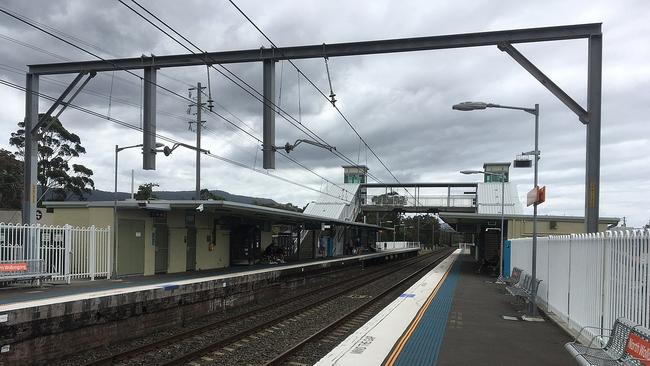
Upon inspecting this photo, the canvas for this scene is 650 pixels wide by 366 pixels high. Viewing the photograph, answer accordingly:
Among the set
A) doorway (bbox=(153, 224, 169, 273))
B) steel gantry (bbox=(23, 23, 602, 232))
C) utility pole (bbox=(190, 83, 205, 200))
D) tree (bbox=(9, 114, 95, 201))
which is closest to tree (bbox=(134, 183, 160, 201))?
tree (bbox=(9, 114, 95, 201))

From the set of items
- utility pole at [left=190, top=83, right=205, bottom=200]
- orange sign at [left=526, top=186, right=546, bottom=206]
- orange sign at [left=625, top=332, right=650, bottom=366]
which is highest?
utility pole at [left=190, top=83, right=205, bottom=200]

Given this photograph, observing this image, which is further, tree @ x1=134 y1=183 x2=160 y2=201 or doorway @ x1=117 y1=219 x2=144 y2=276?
tree @ x1=134 y1=183 x2=160 y2=201

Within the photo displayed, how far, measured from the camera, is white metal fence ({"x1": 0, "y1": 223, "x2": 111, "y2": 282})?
13.6 metres

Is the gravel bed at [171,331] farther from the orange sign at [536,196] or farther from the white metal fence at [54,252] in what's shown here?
the orange sign at [536,196]

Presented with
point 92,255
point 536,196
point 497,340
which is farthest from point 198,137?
point 497,340

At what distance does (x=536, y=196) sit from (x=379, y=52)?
5.42m

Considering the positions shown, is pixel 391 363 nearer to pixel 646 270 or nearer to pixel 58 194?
pixel 646 270

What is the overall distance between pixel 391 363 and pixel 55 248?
11.9 meters

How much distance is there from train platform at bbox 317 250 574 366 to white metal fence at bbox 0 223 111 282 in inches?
372

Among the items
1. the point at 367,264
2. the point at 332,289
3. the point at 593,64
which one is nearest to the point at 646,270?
the point at 593,64

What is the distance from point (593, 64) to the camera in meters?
12.5

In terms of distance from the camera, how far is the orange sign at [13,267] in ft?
42.9

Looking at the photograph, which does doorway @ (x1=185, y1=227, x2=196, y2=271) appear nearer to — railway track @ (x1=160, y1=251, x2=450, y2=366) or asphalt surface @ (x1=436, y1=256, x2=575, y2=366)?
railway track @ (x1=160, y1=251, x2=450, y2=366)

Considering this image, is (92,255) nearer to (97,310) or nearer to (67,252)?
(67,252)
